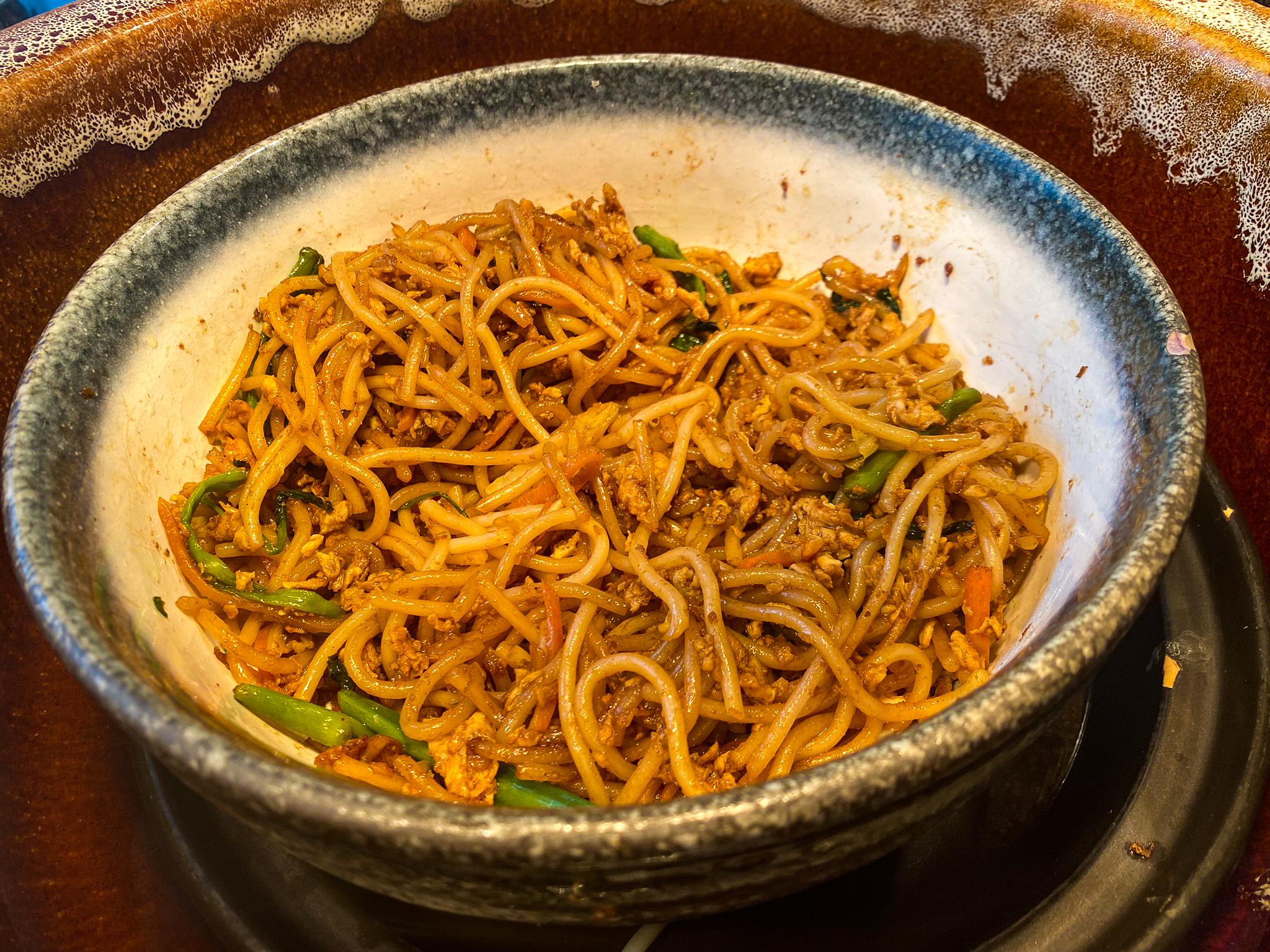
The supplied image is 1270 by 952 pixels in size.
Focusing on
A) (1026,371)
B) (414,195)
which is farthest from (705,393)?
(414,195)

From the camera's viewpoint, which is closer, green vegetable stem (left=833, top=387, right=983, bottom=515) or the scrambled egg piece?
the scrambled egg piece

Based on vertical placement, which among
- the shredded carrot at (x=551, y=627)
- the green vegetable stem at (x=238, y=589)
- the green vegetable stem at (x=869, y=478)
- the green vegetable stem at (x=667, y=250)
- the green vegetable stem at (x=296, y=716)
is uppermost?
the green vegetable stem at (x=667, y=250)

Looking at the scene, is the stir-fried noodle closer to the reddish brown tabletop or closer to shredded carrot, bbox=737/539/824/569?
shredded carrot, bbox=737/539/824/569

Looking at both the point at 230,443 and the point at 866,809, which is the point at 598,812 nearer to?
the point at 866,809

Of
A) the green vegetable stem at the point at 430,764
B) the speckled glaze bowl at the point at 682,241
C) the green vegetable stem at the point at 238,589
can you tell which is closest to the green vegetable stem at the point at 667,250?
the speckled glaze bowl at the point at 682,241

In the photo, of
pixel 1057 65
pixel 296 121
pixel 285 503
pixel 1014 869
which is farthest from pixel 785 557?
pixel 296 121

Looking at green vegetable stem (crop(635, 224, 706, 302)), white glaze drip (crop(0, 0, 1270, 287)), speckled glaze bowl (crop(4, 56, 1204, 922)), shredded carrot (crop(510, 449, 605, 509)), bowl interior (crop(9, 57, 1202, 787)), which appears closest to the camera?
speckled glaze bowl (crop(4, 56, 1204, 922))

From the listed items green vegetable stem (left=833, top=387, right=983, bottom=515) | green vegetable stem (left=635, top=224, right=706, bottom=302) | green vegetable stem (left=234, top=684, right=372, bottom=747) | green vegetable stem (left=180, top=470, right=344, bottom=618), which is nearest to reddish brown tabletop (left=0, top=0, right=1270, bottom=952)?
green vegetable stem (left=234, top=684, right=372, bottom=747)

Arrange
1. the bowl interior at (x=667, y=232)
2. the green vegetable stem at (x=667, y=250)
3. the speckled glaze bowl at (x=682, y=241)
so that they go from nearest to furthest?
the speckled glaze bowl at (x=682, y=241) → the bowl interior at (x=667, y=232) → the green vegetable stem at (x=667, y=250)

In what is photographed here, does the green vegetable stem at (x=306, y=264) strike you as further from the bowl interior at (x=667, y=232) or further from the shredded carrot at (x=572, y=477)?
the shredded carrot at (x=572, y=477)
